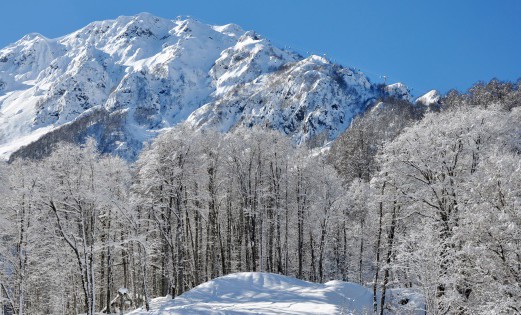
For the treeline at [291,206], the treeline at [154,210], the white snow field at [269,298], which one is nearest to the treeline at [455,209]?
the treeline at [291,206]

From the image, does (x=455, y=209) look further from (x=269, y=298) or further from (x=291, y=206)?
(x=291, y=206)

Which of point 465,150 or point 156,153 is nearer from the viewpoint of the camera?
point 465,150

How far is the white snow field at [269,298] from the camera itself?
80.8 feet

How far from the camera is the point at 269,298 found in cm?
2805

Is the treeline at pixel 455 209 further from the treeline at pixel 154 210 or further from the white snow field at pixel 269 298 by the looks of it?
the treeline at pixel 154 210

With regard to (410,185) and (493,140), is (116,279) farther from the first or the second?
(493,140)

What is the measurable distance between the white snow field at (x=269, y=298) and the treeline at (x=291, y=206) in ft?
5.04

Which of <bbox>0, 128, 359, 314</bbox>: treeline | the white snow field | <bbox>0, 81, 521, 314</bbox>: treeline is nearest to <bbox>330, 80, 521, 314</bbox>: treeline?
<bbox>0, 81, 521, 314</bbox>: treeline

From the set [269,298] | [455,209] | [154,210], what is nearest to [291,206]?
[269,298]

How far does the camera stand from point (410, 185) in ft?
88.0

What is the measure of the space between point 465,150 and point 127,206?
66.6 feet

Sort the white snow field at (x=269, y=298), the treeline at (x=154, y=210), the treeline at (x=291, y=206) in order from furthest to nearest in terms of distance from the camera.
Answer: the treeline at (x=154, y=210) → the white snow field at (x=269, y=298) → the treeline at (x=291, y=206)

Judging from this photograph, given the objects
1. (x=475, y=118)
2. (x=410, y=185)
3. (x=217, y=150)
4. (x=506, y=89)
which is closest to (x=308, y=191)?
(x=217, y=150)

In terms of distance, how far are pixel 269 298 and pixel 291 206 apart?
1256 cm
